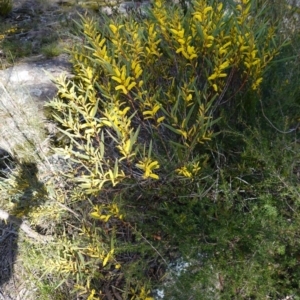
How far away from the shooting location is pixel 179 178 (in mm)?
1544

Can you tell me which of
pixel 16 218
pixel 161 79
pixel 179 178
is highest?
pixel 161 79

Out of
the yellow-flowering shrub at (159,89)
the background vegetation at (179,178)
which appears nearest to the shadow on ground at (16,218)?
the background vegetation at (179,178)

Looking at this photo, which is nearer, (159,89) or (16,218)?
(159,89)

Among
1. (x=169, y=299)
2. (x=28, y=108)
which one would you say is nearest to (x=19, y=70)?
(x=28, y=108)

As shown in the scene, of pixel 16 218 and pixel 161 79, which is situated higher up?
pixel 161 79

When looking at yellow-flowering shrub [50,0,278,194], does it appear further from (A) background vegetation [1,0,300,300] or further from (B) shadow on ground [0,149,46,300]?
(B) shadow on ground [0,149,46,300]

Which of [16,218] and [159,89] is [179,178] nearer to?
[159,89]

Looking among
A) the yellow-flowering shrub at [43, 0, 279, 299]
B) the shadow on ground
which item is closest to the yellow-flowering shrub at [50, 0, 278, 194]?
the yellow-flowering shrub at [43, 0, 279, 299]

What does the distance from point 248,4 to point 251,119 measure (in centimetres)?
50

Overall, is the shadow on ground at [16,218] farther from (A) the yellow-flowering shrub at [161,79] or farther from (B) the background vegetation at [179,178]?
(A) the yellow-flowering shrub at [161,79]

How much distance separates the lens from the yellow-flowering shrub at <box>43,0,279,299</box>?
4.42ft

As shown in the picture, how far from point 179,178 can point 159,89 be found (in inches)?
14.9

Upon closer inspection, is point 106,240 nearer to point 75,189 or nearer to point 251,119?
point 75,189

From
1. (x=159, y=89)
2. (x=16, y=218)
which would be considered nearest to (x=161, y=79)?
(x=159, y=89)
